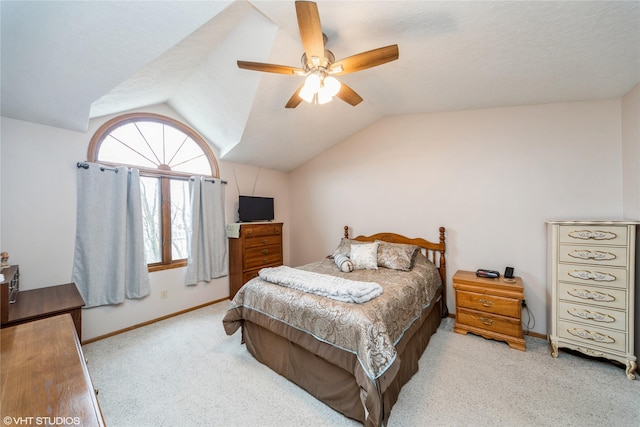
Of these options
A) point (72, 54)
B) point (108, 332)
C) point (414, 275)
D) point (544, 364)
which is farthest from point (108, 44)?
point (544, 364)

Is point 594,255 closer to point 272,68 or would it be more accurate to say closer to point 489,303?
point 489,303

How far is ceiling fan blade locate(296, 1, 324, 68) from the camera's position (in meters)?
1.30

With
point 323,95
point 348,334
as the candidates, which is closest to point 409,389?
point 348,334

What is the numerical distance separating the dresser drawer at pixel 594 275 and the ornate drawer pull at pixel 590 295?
8 cm

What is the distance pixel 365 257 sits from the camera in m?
2.98

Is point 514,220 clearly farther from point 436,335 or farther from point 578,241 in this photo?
point 436,335

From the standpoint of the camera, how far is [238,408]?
1739mm

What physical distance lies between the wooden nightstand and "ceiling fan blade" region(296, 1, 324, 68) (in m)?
2.60

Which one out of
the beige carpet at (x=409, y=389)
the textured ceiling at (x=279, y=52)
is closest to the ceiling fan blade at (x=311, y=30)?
the textured ceiling at (x=279, y=52)

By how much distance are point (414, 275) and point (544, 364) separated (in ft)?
4.19

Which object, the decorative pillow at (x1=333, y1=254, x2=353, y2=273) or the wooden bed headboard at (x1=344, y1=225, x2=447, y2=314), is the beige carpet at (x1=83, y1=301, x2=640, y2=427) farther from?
the decorative pillow at (x1=333, y1=254, x2=353, y2=273)

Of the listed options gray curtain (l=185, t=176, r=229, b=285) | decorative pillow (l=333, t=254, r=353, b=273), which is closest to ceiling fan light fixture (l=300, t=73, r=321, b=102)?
decorative pillow (l=333, t=254, r=353, b=273)

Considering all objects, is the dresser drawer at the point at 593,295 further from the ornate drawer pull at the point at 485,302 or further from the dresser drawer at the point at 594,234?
the ornate drawer pull at the point at 485,302

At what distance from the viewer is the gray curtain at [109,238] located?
8.51 ft
